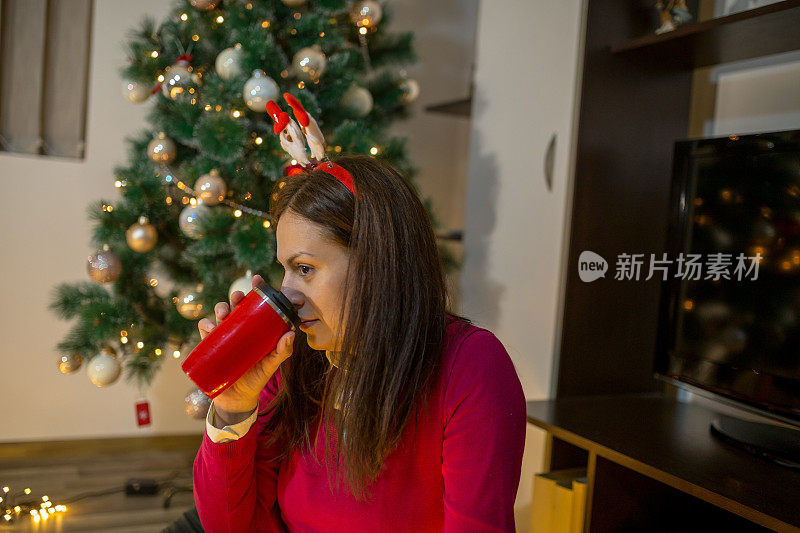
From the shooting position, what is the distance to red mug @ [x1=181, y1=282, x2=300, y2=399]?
2.63 ft

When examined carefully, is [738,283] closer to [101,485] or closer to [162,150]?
[162,150]

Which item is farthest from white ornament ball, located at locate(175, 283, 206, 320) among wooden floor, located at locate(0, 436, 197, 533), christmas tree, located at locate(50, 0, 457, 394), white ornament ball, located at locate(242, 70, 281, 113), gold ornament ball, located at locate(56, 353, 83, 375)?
wooden floor, located at locate(0, 436, 197, 533)

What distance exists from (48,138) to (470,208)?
1.56 meters

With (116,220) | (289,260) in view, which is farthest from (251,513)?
(116,220)

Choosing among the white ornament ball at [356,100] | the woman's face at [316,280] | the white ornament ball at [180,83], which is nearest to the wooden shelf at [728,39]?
the white ornament ball at [356,100]

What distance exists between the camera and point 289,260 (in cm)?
86

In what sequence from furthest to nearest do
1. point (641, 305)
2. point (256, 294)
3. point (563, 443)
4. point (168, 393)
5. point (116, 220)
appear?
point (168, 393) → point (116, 220) → point (641, 305) → point (563, 443) → point (256, 294)

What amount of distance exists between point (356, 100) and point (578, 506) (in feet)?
3.90

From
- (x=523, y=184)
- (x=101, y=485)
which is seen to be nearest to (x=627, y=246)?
(x=523, y=184)

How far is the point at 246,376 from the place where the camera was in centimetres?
88

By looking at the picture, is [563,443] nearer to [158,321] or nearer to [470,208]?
[470,208]

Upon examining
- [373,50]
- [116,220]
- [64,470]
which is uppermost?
[373,50]

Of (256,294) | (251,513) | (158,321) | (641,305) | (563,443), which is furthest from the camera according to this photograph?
(158,321)

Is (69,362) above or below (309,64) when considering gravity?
below
